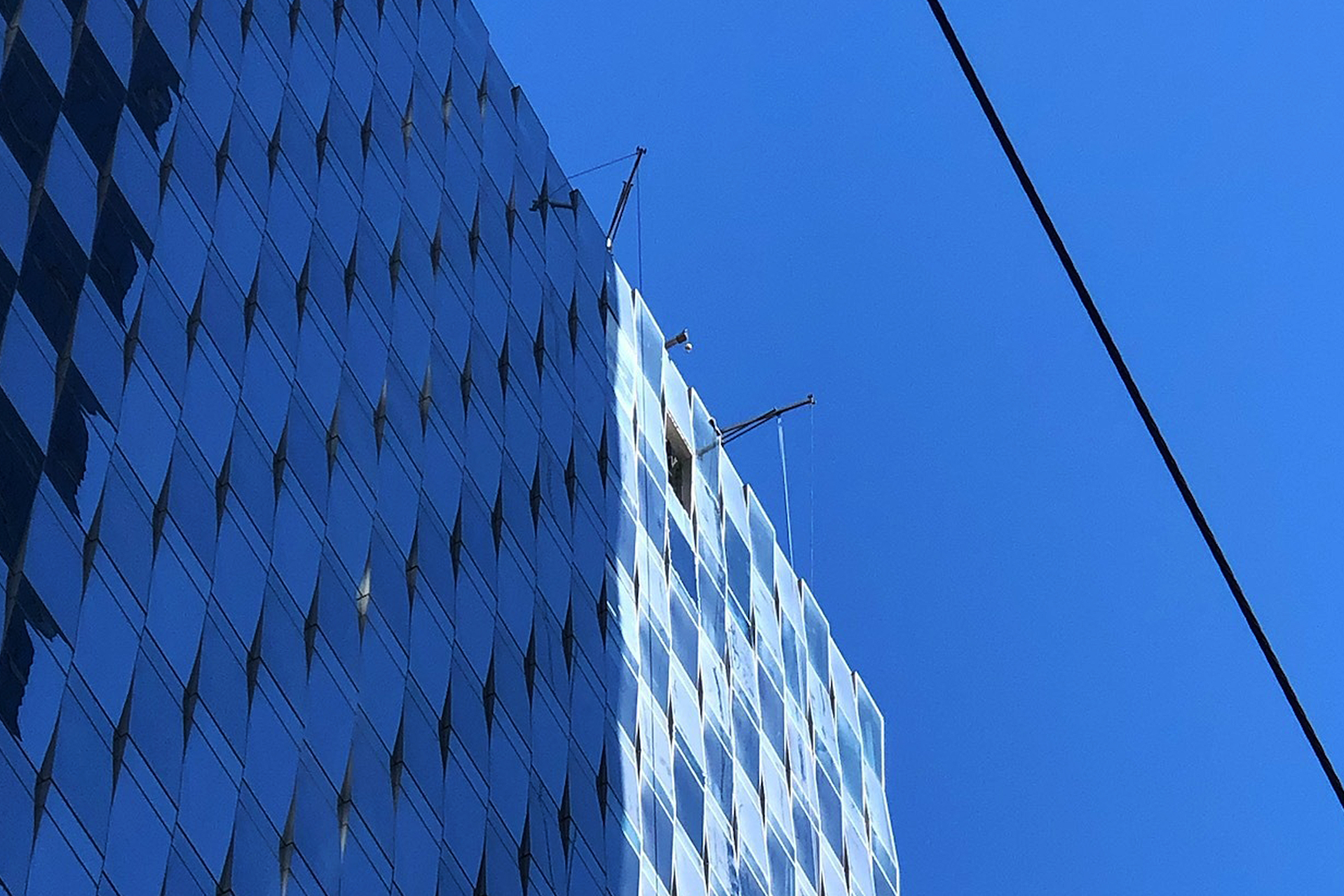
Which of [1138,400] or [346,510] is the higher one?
[346,510]

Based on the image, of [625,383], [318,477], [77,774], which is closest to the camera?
[77,774]

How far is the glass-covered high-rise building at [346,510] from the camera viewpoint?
36594mm

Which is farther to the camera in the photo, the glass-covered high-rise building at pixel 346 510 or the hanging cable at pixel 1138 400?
the glass-covered high-rise building at pixel 346 510

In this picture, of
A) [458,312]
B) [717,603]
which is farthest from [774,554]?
[458,312]

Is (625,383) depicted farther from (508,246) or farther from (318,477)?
(318,477)

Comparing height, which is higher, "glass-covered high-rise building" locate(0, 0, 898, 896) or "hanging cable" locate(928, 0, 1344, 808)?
"glass-covered high-rise building" locate(0, 0, 898, 896)

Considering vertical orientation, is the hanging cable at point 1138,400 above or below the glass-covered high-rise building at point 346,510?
below

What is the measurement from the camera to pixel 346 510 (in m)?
44.9

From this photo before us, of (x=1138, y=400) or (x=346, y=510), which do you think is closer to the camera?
(x=1138, y=400)

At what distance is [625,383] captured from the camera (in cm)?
6169

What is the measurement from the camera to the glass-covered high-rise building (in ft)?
120

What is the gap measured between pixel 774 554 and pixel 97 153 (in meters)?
32.5

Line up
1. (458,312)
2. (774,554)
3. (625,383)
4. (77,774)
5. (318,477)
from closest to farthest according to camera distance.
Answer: (77,774) < (318,477) < (458,312) < (625,383) < (774,554)

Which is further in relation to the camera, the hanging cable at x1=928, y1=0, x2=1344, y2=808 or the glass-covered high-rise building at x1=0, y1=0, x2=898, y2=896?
the glass-covered high-rise building at x1=0, y1=0, x2=898, y2=896
